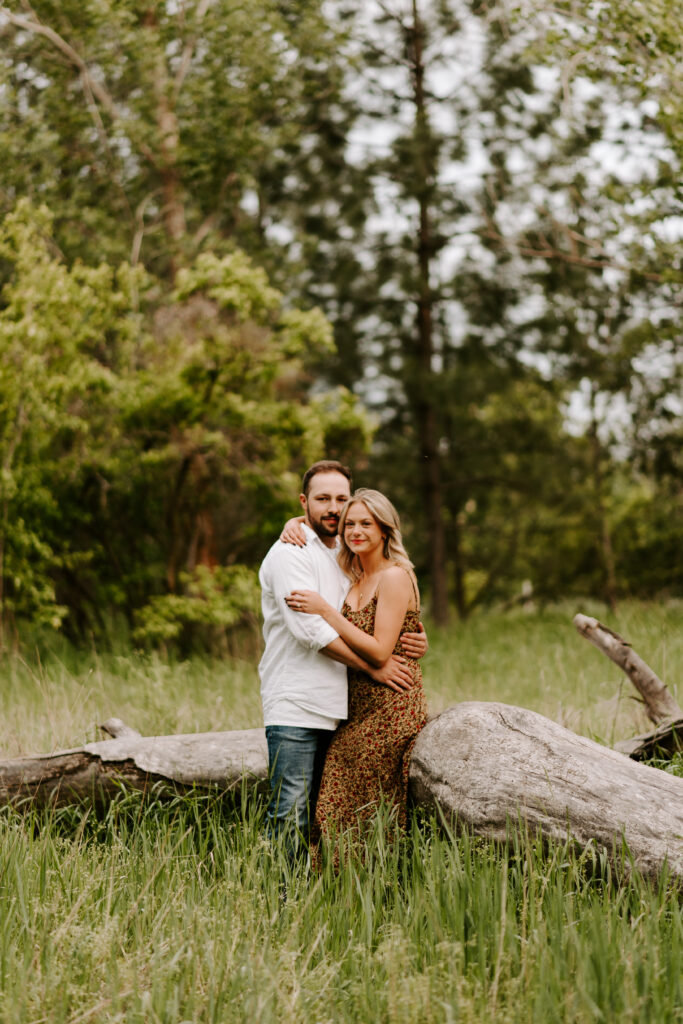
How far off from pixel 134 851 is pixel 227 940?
1.10 meters

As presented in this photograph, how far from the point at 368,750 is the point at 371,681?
30 cm

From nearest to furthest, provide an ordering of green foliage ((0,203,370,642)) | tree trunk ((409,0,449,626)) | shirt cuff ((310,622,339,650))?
shirt cuff ((310,622,339,650)) → green foliage ((0,203,370,642)) → tree trunk ((409,0,449,626))

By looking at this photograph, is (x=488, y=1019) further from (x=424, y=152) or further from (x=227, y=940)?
(x=424, y=152)

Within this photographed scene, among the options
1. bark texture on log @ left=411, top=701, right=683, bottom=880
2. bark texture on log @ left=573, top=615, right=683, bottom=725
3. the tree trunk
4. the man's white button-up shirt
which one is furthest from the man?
the tree trunk

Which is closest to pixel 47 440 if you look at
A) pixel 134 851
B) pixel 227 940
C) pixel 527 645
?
pixel 527 645

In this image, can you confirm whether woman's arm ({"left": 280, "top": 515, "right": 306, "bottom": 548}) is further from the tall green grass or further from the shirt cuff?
the tall green grass

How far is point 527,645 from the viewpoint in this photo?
11.5m

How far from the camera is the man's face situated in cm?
444

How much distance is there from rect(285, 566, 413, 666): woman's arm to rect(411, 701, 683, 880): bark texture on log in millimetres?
546

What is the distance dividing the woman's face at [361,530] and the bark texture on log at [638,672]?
1996 millimetres

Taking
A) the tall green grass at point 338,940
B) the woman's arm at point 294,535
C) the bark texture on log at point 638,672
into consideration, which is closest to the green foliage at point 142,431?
the bark texture on log at point 638,672

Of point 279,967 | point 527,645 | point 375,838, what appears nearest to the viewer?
point 279,967

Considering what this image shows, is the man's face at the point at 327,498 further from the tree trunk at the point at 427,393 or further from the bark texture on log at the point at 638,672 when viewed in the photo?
the tree trunk at the point at 427,393

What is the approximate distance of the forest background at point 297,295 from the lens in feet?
33.2
